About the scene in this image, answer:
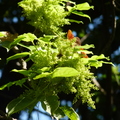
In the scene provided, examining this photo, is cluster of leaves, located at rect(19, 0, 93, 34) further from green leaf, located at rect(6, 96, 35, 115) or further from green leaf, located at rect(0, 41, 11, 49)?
green leaf, located at rect(6, 96, 35, 115)

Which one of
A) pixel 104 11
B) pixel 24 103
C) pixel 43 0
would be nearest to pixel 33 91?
pixel 24 103

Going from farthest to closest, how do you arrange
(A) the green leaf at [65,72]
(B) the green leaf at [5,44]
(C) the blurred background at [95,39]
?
(C) the blurred background at [95,39] < (B) the green leaf at [5,44] < (A) the green leaf at [65,72]

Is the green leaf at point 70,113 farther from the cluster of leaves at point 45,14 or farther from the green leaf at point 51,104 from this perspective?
the cluster of leaves at point 45,14

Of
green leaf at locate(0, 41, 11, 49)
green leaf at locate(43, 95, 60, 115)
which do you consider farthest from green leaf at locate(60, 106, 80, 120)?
green leaf at locate(0, 41, 11, 49)

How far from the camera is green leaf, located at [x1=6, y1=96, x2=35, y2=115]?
2.81 ft

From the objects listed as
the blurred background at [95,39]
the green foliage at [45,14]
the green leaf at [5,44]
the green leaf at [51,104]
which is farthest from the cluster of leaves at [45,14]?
the blurred background at [95,39]

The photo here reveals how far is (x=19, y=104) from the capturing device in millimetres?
876

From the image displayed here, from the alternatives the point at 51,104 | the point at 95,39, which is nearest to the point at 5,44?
the point at 51,104

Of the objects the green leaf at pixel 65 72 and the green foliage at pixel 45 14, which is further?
the green foliage at pixel 45 14

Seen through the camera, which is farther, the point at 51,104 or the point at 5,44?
the point at 5,44

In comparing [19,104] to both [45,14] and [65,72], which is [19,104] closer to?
[65,72]

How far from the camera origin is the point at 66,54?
94 cm

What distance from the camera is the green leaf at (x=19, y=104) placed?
0.86m

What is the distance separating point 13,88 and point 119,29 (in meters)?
0.95
